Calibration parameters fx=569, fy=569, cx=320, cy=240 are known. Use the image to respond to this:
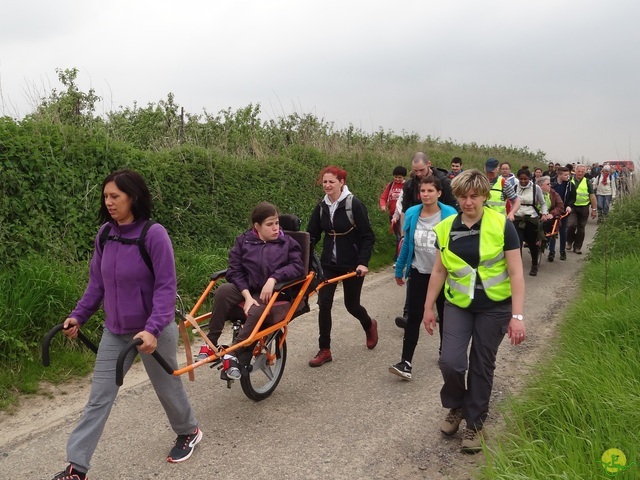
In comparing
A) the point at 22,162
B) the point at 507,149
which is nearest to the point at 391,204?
the point at 22,162

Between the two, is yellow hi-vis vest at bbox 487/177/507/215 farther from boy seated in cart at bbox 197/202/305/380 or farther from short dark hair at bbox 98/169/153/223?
short dark hair at bbox 98/169/153/223

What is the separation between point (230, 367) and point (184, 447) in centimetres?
63

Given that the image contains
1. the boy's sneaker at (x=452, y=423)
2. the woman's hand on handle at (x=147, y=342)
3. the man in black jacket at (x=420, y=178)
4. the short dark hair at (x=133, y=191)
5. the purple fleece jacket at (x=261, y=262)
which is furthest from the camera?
the man in black jacket at (x=420, y=178)

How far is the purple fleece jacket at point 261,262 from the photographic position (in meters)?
4.78

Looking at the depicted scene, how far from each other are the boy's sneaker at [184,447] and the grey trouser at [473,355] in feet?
5.98

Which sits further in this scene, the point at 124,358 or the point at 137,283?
the point at 137,283

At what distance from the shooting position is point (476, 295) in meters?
3.98

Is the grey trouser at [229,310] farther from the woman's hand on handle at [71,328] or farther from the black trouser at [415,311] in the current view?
the black trouser at [415,311]

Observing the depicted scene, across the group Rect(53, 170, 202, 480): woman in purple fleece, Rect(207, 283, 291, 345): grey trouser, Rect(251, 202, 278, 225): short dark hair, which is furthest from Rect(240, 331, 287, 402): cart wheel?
Rect(53, 170, 202, 480): woman in purple fleece

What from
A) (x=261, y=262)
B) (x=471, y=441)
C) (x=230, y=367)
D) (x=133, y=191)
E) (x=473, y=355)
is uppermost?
(x=133, y=191)

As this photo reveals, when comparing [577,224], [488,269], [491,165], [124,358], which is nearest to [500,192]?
[491,165]

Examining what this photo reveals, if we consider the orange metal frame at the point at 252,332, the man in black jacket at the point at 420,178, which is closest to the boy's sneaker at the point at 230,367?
the orange metal frame at the point at 252,332

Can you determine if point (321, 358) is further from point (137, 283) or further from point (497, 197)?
point (497, 197)

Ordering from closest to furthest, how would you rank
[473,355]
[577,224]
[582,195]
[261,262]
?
[473,355], [261,262], [582,195], [577,224]
